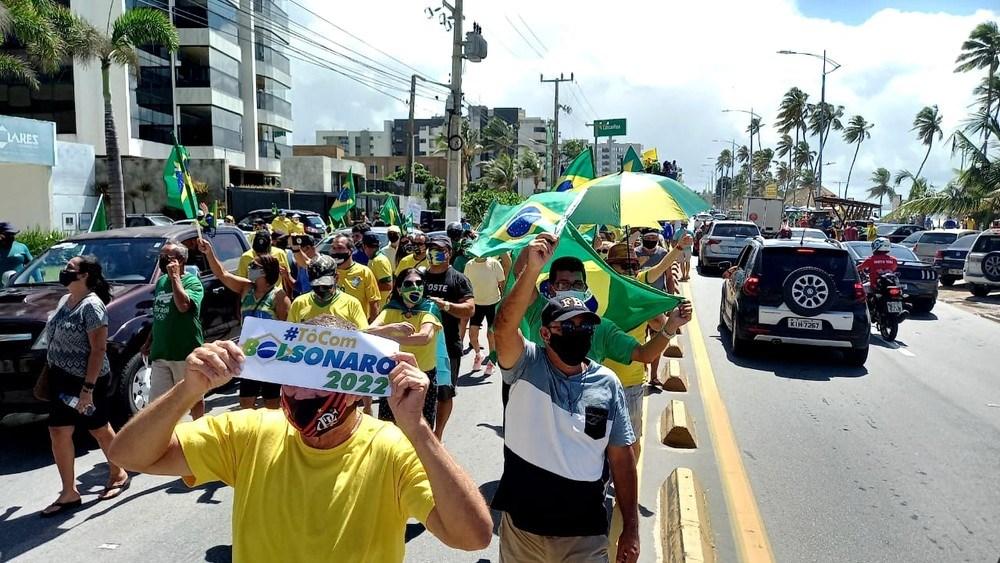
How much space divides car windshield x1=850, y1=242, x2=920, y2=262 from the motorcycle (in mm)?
3080

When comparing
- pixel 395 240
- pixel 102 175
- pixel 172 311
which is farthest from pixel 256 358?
pixel 102 175

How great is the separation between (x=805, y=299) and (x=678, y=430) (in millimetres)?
4276

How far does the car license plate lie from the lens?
9.66 metres

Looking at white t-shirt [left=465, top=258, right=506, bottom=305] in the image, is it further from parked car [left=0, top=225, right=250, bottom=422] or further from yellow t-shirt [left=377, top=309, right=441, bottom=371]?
yellow t-shirt [left=377, top=309, right=441, bottom=371]

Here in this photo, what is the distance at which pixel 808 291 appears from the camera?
9727 millimetres

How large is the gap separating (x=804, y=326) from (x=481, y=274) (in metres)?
4.59

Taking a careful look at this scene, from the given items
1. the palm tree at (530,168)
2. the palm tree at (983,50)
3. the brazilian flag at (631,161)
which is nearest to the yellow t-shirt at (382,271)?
the brazilian flag at (631,161)

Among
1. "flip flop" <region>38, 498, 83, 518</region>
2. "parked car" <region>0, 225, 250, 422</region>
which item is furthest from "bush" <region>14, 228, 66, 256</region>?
"flip flop" <region>38, 498, 83, 518</region>

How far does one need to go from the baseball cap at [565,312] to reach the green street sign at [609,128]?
3143 centimetres

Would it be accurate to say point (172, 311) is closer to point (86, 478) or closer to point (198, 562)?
point (86, 478)

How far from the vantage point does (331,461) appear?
2.15 m

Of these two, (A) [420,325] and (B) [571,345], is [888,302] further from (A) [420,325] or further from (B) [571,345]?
(B) [571,345]

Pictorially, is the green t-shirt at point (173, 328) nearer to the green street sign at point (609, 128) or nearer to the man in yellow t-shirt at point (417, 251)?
the man in yellow t-shirt at point (417, 251)

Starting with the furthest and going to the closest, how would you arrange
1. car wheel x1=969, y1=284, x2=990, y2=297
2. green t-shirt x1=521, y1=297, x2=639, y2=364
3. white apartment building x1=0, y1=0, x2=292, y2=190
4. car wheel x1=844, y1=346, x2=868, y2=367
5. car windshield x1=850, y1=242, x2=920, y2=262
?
white apartment building x1=0, y1=0, x2=292, y2=190, car wheel x1=969, y1=284, x2=990, y2=297, car windshield x1=850, y1=242, x2=920, y2=262, car wheel x1=844, y1=346, x2=868, y2=367, green t-shirt x1=521, y1=297, x2=639, y2=364
